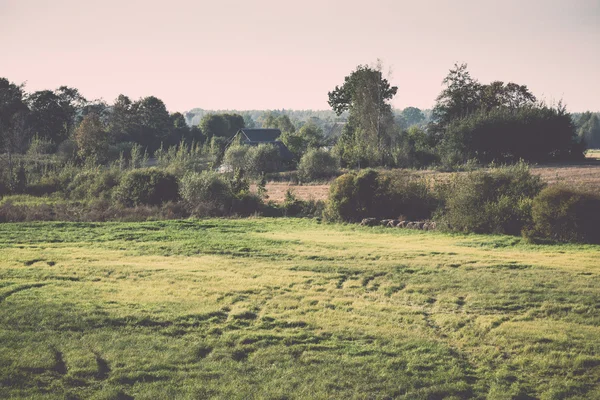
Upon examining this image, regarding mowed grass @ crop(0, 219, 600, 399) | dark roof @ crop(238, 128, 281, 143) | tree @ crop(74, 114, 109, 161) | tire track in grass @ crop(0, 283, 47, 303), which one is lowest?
mowed grass @ crop(0, 219, 600, 399)

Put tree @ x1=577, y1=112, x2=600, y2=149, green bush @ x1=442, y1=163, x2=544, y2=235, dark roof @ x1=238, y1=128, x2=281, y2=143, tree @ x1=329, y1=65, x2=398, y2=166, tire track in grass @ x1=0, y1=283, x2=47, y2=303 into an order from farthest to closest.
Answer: tree @ x1=577, y1=112, x2=600, y2=149, dark roof @ x1=238, y1=128, x2=281, y2=143, tree @ x1=329, y1=65, x2=398, y2=166, green bush @ x1=442, y1=163, x2=544, y2=235, tire track in grass @ x1=0, y1=283, x2=47, y2=303

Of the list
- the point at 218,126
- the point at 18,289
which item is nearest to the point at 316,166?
the point at 18,289

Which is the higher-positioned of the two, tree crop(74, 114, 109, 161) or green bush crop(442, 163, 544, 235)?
tree crop(74, 114, 109, 161)

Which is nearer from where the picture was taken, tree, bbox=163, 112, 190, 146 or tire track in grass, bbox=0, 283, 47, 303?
tire track in grass, bbox=0, 283, 47, 303

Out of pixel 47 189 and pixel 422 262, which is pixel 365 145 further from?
pixel 422 262

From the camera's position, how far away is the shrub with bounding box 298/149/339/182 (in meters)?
50.3

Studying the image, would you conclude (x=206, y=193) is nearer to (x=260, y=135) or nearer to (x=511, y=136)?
(x=511, y=136)

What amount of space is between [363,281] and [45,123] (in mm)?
59523

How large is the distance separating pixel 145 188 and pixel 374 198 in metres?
13.3

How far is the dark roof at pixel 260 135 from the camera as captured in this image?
3100 inches

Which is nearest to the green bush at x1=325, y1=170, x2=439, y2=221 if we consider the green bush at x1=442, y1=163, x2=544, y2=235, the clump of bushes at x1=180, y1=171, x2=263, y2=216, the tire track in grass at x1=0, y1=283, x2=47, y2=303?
the green bush at x1=442, y1=163, x2=544, y2=235

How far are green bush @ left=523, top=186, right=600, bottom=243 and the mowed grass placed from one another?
313 cm

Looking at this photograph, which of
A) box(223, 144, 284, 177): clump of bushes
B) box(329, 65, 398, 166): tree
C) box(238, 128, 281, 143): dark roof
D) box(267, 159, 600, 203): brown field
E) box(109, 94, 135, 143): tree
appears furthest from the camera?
box(238, 128, 281, 143): dark roof

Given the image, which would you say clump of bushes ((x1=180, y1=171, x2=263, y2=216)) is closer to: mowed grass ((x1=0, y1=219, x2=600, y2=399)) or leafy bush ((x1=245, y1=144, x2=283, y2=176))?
mowed grass ((x1=0, y1=219, x2=600, y2=399))
